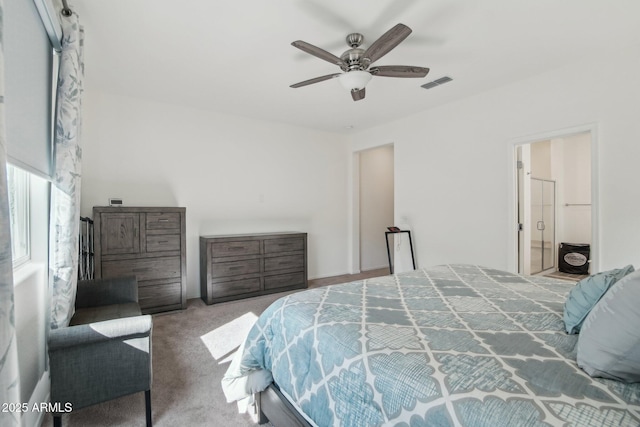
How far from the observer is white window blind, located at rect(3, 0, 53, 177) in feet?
4.39

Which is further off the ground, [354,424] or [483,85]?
[483,85]

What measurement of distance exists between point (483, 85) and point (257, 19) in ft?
8.42

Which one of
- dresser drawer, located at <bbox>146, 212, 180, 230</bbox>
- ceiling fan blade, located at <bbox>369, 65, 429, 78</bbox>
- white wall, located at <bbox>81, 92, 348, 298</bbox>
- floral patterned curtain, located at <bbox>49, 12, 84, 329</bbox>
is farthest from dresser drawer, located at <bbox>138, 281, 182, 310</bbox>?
ceiling fan blade, located at <bbox>369, 65, 429, 78</bbox>

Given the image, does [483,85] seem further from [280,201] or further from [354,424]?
[354,424]

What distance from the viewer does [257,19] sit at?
2.17 meters

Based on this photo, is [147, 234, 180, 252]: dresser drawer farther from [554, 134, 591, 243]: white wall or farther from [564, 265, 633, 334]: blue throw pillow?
[554, 134, 591, 243]: white wall

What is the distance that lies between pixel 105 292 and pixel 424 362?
2.49 metres

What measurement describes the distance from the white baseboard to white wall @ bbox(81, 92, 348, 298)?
2.11 meters

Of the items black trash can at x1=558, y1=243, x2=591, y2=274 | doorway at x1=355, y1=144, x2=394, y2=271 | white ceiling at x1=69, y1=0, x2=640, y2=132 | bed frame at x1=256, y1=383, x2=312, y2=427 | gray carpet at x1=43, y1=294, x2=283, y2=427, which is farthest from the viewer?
doorway at x1=355, y1=144, x2=394, y2=271

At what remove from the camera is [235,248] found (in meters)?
3.96

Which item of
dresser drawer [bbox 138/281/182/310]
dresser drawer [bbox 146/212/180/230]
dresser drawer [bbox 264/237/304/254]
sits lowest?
dresser drawer [bbox 138/281/182/310]

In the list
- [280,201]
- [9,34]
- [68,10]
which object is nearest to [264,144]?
[280,201]

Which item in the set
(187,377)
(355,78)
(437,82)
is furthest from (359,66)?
(187,377)

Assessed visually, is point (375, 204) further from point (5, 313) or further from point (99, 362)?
point (5, 313)
